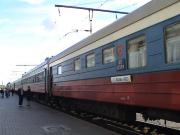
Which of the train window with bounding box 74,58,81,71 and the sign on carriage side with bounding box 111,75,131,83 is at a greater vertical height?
the train window with bounding box 74,58,81,71

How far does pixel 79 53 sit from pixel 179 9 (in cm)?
904

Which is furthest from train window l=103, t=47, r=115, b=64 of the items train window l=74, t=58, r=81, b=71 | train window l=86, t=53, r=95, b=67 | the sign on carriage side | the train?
train window l=74, t=58, r=81, b=71

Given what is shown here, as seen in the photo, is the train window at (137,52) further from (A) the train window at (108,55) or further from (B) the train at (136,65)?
(A) the train window at (108,55)

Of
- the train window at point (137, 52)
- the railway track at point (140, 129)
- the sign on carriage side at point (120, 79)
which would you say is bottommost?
the railway track at point (140, 129)

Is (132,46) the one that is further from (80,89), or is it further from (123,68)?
(80,89)

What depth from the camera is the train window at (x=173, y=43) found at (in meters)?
9.03

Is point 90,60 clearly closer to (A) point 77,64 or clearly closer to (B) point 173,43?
(A) point 77,64

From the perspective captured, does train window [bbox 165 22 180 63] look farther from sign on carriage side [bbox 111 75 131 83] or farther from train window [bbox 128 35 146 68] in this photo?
sign on carriage side [bbox 111 75 131 83]

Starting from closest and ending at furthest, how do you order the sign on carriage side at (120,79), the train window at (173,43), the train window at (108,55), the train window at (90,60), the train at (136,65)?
the train window at (173,43)
the train at (136,65)
the sign on carriage side at (120,79)
the train window at (108,55)
the train window at (90,60)

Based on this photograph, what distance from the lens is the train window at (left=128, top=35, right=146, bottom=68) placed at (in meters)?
10.8

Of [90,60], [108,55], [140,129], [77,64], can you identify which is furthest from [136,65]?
[77,64]

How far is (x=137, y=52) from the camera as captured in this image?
36.6 ft

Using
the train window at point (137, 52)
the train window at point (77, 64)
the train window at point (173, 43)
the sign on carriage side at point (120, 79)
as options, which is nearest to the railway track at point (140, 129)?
the sign on carriage side at point (120, 79)

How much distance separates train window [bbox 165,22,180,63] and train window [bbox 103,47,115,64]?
142 inches
